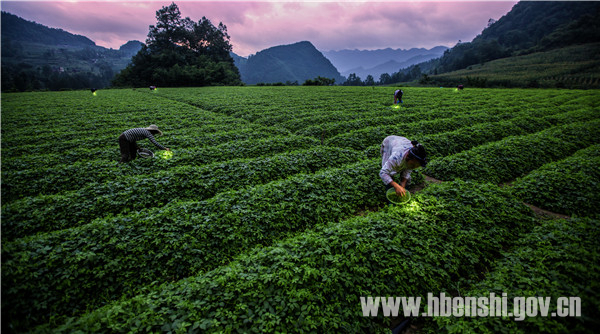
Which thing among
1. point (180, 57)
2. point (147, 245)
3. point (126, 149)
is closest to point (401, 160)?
point (147, 245)

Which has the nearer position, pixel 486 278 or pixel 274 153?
pixel 486 278

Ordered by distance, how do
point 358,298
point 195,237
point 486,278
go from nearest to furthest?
point 358,298 < point 486,278 < point 195,237

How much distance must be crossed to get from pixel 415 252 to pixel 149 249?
631 cm

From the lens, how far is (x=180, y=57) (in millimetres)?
70125

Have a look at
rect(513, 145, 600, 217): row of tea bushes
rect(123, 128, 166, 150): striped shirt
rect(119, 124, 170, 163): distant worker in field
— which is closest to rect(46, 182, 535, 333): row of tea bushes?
rect(513, 145, 600, 217): row of tea bushes

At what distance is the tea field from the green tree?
194 ft

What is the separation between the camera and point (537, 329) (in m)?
3.81

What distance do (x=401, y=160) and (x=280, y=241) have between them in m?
3.95

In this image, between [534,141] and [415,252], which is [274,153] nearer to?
[415,252]

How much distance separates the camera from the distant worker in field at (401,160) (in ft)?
18.9

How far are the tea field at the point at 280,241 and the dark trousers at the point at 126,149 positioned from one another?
0.61 meters

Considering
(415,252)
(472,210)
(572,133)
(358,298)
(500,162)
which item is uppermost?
(572,133)

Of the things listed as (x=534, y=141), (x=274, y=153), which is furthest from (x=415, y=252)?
(x=534, y=141)

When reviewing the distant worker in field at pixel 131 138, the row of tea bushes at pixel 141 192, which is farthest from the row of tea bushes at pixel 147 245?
the distant worker in field at pixel 131 138
